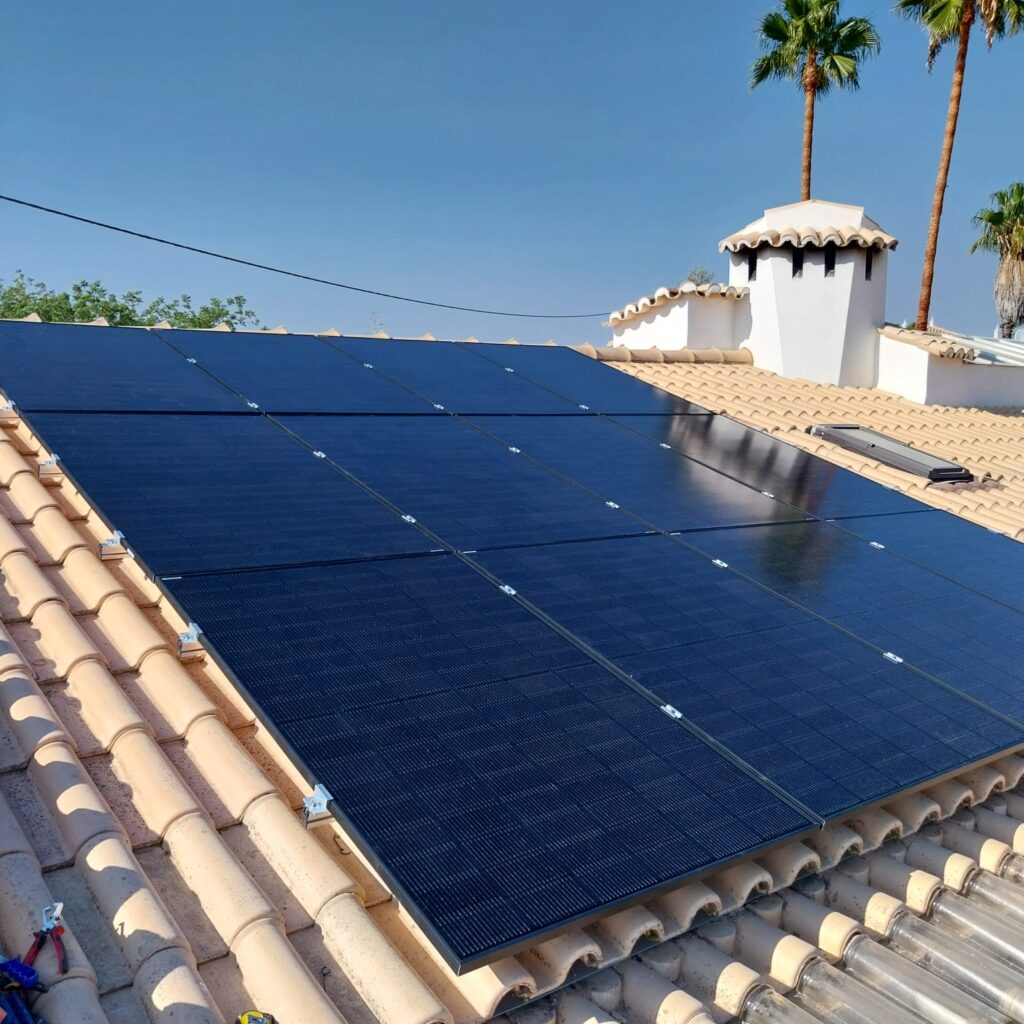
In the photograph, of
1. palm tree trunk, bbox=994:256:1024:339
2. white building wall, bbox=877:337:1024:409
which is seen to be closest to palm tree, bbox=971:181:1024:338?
palm tree trunk, bbox=994:256:1024:339

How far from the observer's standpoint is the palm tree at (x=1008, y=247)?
4722cm

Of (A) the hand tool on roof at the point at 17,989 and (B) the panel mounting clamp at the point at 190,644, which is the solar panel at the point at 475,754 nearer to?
(B) the panel mounting clamp at the point at 190,644

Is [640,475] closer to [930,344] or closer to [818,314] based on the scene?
[818,314]

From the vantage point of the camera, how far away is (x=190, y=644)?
18.2ft

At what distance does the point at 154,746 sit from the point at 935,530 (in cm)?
834

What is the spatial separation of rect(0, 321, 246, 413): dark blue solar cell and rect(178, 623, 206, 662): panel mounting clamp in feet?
10.9

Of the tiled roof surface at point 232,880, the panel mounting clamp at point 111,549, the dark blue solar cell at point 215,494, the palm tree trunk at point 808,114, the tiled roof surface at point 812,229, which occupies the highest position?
the palm tree trunk at point 808,114

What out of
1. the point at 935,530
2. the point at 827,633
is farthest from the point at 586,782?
the point at 935,530

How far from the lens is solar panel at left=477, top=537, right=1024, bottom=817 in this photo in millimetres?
5418

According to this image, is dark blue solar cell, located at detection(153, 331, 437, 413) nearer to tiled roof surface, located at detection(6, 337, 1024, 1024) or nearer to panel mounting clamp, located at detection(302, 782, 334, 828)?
tiled roof surface, located at detection(6, 337, 1024, 1024)

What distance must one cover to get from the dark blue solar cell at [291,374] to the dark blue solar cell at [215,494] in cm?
124

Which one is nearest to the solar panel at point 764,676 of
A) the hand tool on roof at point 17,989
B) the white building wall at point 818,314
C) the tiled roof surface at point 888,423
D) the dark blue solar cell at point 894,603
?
the dark blue solar cell at point 894,603

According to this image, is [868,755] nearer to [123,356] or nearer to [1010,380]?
[123,356]

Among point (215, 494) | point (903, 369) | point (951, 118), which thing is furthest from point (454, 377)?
point (951, 118)
